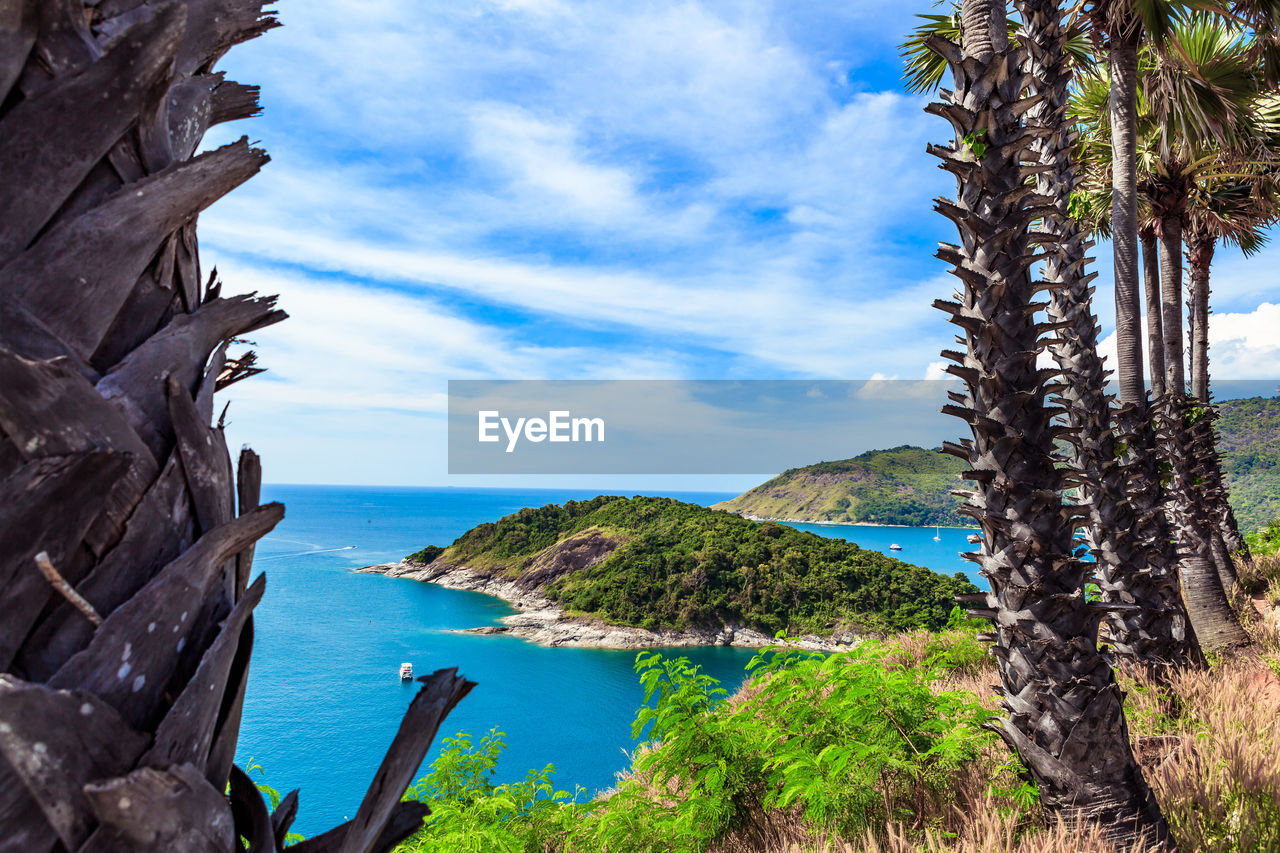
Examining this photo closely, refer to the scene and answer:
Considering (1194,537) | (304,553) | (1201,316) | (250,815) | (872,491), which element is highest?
(1201,316)

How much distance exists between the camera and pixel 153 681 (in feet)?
2.87

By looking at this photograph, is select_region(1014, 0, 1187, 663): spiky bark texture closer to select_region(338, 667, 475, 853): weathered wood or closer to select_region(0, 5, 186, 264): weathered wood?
select_region(338, 667, 475, 853): weathered wood

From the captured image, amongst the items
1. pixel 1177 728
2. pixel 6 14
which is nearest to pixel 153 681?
pixel 6 14

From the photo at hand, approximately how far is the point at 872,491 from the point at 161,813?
100314 mm

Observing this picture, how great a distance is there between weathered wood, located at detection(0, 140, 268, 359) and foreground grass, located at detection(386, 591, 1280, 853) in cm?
377

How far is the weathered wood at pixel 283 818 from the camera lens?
3.63 feet

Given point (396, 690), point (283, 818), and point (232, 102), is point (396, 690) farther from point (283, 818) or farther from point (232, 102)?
point (232, 102)

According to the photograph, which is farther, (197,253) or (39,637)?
(197,253)

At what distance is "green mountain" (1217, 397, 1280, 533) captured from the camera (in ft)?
158

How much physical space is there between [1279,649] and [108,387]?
1219 cm

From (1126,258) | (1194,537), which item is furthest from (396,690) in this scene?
(1126,258)

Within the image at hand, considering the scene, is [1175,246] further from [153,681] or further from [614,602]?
[614,602]

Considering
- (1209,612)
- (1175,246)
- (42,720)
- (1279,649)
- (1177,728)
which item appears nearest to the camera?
(42,720)

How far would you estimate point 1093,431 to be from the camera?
7559 mm
